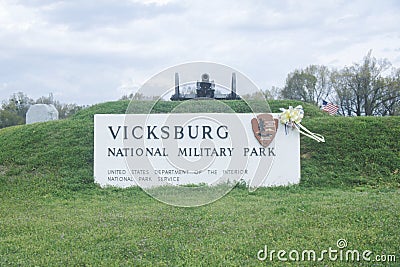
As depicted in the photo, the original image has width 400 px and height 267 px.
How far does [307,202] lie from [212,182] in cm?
219

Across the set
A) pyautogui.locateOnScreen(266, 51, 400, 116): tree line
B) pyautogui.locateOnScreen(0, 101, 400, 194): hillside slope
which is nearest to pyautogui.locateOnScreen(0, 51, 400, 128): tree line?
pyautogui.locateOnScreen(266, 51, 400, 116): tree line

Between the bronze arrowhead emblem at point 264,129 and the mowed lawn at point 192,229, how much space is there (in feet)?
4.70

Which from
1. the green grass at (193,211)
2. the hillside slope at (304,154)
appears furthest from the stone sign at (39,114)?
the green grass at (193,211)

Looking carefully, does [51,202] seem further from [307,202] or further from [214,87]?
[307,202]

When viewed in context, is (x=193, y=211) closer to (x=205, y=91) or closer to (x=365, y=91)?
(x=205, y=91)

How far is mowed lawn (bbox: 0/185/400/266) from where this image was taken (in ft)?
15.3

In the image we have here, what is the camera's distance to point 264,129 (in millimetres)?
8969

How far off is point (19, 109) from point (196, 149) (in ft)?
92.0

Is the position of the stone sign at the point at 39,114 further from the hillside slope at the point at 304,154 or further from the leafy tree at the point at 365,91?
the leafy tree at the point at 365,91

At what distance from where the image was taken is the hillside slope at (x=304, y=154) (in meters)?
9.12

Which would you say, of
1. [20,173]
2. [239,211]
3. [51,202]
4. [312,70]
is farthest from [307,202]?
[312,70]

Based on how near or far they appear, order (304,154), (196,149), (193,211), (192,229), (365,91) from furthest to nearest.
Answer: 1. (365,91)
2. (304,154)
3. (196,149)
4. (193,211)
5. (192,229)

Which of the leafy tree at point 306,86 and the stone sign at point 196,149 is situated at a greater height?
the leafy tree at point 306,86

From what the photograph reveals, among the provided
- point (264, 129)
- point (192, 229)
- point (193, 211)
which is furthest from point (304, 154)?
point (192, 229)
